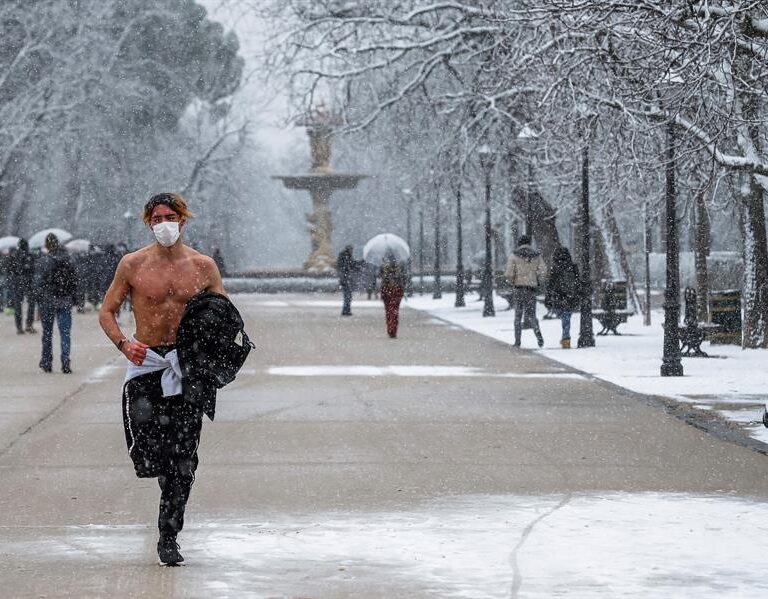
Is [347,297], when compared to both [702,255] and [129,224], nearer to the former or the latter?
[702,255]

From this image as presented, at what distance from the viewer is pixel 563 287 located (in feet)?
89.0

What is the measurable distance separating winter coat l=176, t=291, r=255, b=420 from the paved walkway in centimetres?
83

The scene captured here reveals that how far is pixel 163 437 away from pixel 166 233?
0.95 m

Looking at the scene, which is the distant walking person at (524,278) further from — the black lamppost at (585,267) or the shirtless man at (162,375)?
the shirtless man at (162,375)

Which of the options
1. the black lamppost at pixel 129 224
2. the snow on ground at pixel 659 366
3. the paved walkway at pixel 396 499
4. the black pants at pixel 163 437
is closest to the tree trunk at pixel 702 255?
the snow on ground at pixel 659 366

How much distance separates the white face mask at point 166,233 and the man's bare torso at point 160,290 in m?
0.10

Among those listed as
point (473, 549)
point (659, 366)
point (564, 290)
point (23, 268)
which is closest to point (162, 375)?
point (473, 549)

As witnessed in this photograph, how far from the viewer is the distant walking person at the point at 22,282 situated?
3303 cm

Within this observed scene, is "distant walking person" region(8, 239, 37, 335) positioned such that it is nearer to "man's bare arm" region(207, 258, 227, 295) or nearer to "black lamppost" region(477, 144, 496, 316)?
"black lamppost" region(477, 144, 496, 316)

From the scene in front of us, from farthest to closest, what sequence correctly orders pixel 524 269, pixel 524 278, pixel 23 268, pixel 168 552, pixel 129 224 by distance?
pixel 129 224
pixel 23 268
pixel 524 278
pixel 524 269
pixel 168 552

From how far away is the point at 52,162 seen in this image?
68.9 m

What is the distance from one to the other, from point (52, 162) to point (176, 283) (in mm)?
62363

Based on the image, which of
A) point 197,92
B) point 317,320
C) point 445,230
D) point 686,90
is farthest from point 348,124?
point 445,230

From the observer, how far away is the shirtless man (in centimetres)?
796
